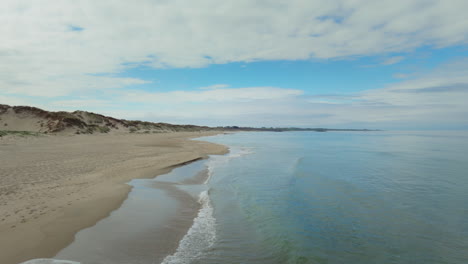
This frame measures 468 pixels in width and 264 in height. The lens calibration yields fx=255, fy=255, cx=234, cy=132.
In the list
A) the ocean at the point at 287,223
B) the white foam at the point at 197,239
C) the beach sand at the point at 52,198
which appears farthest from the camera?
the ocean at the point at 287,223

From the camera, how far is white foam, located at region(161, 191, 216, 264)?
6160mm

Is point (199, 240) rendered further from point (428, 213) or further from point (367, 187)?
point (367, 187)

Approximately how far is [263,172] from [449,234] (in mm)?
11733

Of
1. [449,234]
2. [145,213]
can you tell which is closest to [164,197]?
[145,213]

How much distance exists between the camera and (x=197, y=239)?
7297mm

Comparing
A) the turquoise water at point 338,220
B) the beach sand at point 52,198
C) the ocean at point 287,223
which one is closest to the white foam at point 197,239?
the ocean at point 287,223

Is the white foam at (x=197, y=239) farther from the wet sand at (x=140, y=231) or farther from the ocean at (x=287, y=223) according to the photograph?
the wet sand at (x=140, y=231)

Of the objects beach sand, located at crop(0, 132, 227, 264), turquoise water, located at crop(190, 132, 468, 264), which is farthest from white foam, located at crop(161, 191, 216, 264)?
beach sand, located at crop(0, 132, 227, 264)

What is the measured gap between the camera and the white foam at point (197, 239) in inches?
243

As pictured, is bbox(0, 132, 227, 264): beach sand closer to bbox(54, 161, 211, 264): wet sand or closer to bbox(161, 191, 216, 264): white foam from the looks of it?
bbox(54, 161, 211, 264): wet sand

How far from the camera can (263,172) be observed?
62.1 ft

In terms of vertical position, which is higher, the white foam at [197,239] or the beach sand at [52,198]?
the beach sand at [52,198]

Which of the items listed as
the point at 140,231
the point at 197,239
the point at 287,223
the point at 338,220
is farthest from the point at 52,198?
the point at 338,220

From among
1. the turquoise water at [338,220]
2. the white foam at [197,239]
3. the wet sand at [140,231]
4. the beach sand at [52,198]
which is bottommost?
the turquoise water at [338,220]
